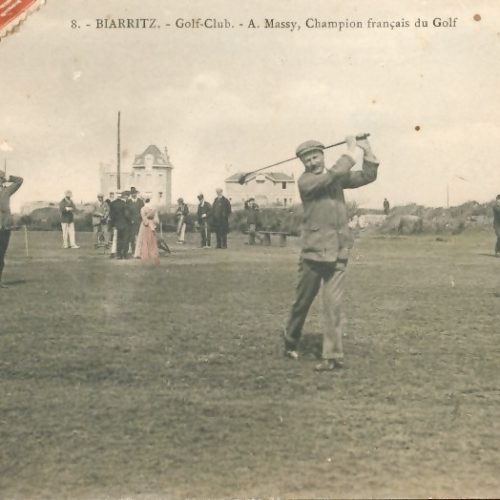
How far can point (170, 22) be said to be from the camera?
5938 millimetres

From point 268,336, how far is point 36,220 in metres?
6.19

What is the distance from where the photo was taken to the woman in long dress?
1190cm

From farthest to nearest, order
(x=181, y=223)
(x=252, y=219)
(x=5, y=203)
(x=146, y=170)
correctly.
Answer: (x=252, y=219)
(x=181, y=223)
(x=5, y=203)
(x=146, y=170)

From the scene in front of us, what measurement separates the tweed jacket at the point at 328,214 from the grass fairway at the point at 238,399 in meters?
0.78

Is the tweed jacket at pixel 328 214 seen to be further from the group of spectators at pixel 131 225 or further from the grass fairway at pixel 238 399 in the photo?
the group of spectators at pixel 131 225

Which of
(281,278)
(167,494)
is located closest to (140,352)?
(167,494)

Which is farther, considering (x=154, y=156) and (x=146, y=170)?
(x=154, y=156)

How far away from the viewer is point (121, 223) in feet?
39.9

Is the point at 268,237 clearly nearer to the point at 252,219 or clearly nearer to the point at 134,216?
the point at 252,219

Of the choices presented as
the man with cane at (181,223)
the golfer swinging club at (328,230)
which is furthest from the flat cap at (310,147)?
the man with cane at (181,223)

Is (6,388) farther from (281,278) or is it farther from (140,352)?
(281,278)

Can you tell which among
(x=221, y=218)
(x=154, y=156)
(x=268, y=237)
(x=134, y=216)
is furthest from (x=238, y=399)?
(x=268, y=237)

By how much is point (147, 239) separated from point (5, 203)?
4.19 meters

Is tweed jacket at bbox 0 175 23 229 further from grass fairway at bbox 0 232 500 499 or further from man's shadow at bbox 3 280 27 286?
grass fairway at bbox 0 232 500 499
